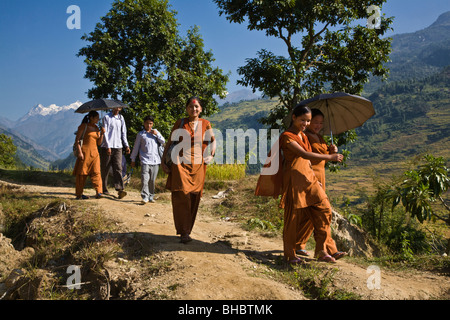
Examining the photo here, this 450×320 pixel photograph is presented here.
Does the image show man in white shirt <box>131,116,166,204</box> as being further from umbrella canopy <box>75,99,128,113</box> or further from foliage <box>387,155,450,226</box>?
foliage <box>387,155,450,226</box>

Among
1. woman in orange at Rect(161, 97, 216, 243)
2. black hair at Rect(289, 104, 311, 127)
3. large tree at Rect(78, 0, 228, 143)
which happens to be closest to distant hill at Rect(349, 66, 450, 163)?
large tree at Rect(78, 0, 228, 143)

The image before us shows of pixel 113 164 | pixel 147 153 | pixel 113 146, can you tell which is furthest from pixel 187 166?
pixel 113 164

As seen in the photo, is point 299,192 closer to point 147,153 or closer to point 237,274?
point 237,274

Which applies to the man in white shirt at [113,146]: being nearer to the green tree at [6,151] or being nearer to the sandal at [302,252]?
the sandal at [302,252]

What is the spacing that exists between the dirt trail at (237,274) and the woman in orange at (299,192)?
0.36 metres

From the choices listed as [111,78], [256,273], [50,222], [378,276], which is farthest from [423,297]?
[111,78]

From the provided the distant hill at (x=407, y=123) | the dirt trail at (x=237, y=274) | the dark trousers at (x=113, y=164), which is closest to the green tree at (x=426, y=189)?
the dirt trail at (x=237, y=274)

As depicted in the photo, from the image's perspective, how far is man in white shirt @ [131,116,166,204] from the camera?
752 centimetres

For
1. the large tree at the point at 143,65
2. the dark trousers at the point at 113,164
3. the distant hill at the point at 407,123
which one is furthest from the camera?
the distant hill at the point at 407,123

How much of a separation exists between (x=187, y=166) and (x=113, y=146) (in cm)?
355

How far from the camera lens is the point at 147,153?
7.57m

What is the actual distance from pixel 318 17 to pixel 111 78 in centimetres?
725

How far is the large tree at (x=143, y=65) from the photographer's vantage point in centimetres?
1190
